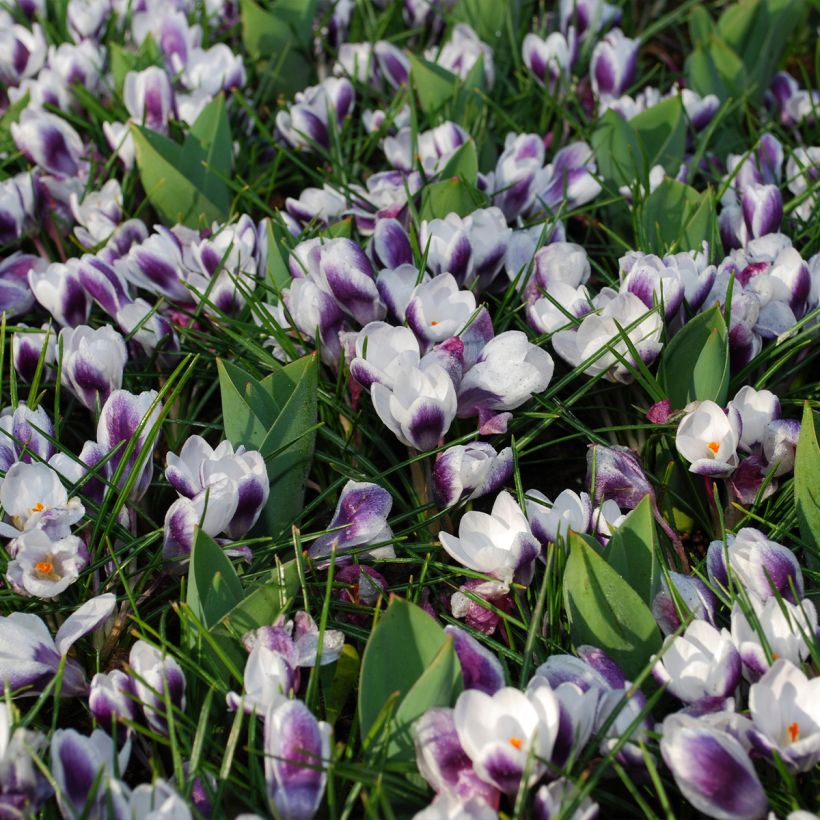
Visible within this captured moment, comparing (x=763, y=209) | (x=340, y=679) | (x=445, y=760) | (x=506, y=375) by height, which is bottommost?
(x=340, y=679)

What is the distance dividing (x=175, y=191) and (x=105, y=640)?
→ 874 mm

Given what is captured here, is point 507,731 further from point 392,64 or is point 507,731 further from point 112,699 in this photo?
point 392,64

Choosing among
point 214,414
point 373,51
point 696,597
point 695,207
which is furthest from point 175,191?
point 696,597

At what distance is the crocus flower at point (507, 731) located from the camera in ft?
2.88

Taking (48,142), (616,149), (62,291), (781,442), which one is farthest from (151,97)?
(781,442)

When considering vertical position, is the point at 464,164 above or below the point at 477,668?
above

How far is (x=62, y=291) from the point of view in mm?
1476

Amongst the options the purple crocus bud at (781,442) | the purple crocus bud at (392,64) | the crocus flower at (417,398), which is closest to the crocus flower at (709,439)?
the purple crocus bud at (781,442)

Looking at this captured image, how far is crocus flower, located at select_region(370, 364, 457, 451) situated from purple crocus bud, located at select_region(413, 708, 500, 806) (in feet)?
1.18

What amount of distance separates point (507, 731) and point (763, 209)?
967 millimetres

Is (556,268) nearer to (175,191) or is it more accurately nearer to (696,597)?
(696,597)

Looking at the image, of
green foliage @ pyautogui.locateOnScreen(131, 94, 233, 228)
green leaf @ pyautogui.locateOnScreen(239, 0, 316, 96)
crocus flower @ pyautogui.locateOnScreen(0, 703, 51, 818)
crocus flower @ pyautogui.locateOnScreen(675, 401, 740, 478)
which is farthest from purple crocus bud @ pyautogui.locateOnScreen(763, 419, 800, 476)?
green leaf @ pyautogui.locateOnScreen(239, 0, 316, 96)

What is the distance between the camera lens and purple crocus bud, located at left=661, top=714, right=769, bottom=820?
2.88 ft

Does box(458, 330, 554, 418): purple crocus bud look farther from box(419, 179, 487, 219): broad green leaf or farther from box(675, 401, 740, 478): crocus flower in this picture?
box(419, 179, 487, 219): broad green leaf
